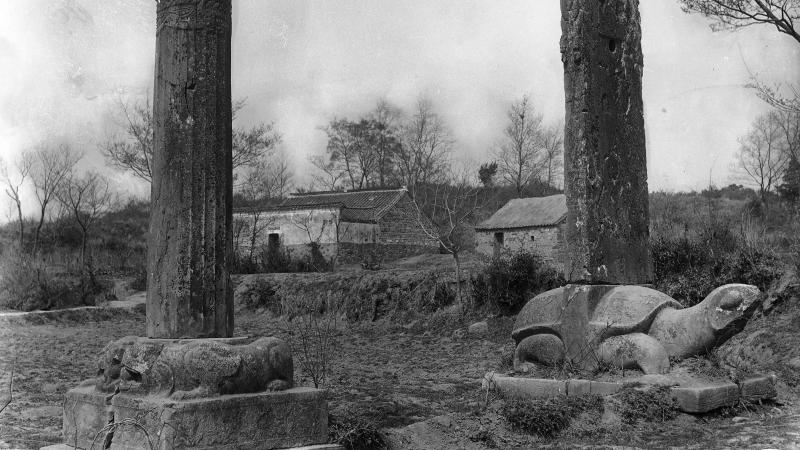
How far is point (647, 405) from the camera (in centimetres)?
660

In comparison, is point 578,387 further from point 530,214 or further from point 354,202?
point 354,202

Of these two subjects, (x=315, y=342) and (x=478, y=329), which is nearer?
(x=315, y=342)

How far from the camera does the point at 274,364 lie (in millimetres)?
4691

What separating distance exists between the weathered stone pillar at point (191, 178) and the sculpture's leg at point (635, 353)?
12.9 ft

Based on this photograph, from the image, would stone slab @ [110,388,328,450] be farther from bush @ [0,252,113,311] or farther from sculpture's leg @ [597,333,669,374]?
bush @ [0,252,113,311]

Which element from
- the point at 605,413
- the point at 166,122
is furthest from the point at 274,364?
the point at 605,413

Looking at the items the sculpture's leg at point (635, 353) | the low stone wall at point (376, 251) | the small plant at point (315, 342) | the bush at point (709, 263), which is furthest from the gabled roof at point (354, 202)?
the sculpture's leg at point (635, 353)

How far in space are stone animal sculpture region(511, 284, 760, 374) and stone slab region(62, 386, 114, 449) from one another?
4556mm

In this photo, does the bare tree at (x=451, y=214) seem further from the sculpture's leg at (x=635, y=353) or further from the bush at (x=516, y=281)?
the sculpture's leg at (x=635, y=353)

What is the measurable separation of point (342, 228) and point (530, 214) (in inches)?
334

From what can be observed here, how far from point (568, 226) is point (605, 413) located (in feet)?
7.47

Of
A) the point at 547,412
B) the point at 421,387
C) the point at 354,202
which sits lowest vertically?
the point at 421,387

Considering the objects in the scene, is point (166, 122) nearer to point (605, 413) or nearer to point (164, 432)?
point (164, 432)

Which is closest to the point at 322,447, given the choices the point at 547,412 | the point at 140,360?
the point at 140,360
